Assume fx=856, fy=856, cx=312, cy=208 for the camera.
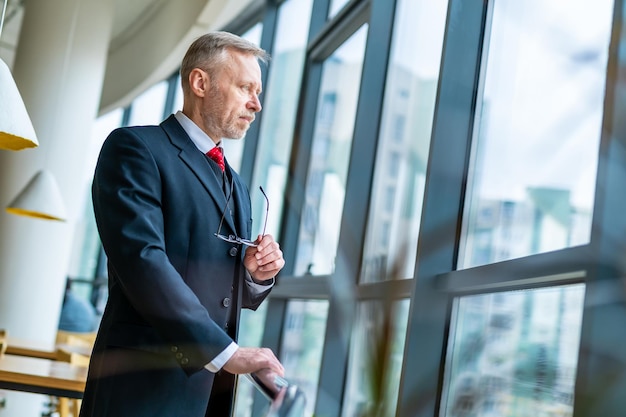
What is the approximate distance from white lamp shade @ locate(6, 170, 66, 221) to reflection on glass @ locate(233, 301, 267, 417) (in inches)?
58.5

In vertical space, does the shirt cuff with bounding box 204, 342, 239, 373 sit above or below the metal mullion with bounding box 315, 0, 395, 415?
below

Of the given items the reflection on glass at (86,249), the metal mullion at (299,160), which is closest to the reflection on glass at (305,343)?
the metal mullion at (299,160)

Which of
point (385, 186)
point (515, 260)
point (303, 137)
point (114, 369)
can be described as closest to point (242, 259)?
point (114, 369)

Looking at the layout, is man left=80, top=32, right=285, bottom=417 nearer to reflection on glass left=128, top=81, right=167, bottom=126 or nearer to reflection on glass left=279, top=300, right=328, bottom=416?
reflection on glass left=279, top=300, right=328, bottom=416

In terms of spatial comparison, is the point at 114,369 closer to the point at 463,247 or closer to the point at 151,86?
the point at 463,247

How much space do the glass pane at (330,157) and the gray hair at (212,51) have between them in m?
2.67

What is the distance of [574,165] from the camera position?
7.47 ft

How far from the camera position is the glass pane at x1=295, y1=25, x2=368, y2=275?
4.94 m

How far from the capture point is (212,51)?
1992 millimetres

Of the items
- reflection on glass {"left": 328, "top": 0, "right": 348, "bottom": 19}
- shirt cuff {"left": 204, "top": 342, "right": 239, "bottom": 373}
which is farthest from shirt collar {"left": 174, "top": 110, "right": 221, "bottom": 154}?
reflection on glass {"left": 328, "top": 0, "right": 348, "bottom": 19}

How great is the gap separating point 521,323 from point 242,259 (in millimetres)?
915

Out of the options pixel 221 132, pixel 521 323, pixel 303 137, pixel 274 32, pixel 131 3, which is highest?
pixel 131 3

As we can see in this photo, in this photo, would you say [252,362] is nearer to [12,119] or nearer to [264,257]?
[264,257]

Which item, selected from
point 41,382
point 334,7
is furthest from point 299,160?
point 41,382
